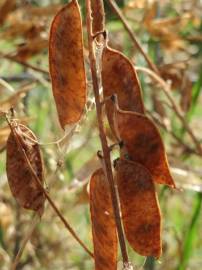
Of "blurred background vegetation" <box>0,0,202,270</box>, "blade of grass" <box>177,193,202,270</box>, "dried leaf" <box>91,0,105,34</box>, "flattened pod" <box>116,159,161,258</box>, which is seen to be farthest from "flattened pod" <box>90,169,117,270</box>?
"blade of grass" <box>177,193,202,270</box>

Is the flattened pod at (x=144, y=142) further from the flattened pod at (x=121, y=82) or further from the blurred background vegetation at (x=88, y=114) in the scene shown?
the blurred background vegetation at (x=88, y=114)

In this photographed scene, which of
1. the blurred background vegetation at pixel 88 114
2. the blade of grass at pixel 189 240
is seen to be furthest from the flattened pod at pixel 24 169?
the blade of grass at pixel 189 240

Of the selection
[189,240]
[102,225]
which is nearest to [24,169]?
[102,225]

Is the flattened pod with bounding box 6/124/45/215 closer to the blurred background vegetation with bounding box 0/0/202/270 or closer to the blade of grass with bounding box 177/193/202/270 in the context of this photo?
the blurred background vegetation with bounding box 0/0/202/270

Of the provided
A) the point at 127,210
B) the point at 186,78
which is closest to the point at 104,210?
the point at 127,210

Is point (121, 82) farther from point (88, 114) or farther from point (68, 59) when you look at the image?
point (88, 114)
